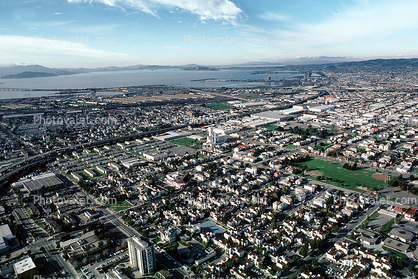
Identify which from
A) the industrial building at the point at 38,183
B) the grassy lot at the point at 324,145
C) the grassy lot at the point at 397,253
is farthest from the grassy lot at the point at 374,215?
the industrial building at the point at 38,183

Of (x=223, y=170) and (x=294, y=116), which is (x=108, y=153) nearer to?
(x=223, y=170)

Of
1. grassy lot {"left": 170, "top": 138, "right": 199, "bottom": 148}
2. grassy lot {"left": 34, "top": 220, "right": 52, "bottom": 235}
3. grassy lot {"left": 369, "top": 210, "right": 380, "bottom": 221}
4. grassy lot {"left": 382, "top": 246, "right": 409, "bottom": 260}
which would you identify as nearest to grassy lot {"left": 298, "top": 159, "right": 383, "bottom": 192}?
grassy lot {"left": 369, "top": 210, "right": 380, "bottom": 221}

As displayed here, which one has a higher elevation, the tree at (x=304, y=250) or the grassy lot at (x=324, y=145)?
the grassy lot at (x=324, y=145)

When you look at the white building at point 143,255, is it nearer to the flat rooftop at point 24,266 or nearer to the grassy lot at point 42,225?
the flat rooftop at point 24,266

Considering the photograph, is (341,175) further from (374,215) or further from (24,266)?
(24,266)

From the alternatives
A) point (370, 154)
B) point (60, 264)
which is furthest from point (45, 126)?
point (370, 154)

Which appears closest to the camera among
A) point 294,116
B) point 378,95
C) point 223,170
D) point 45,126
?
point 223,170

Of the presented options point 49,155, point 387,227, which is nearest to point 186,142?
point 49,155
